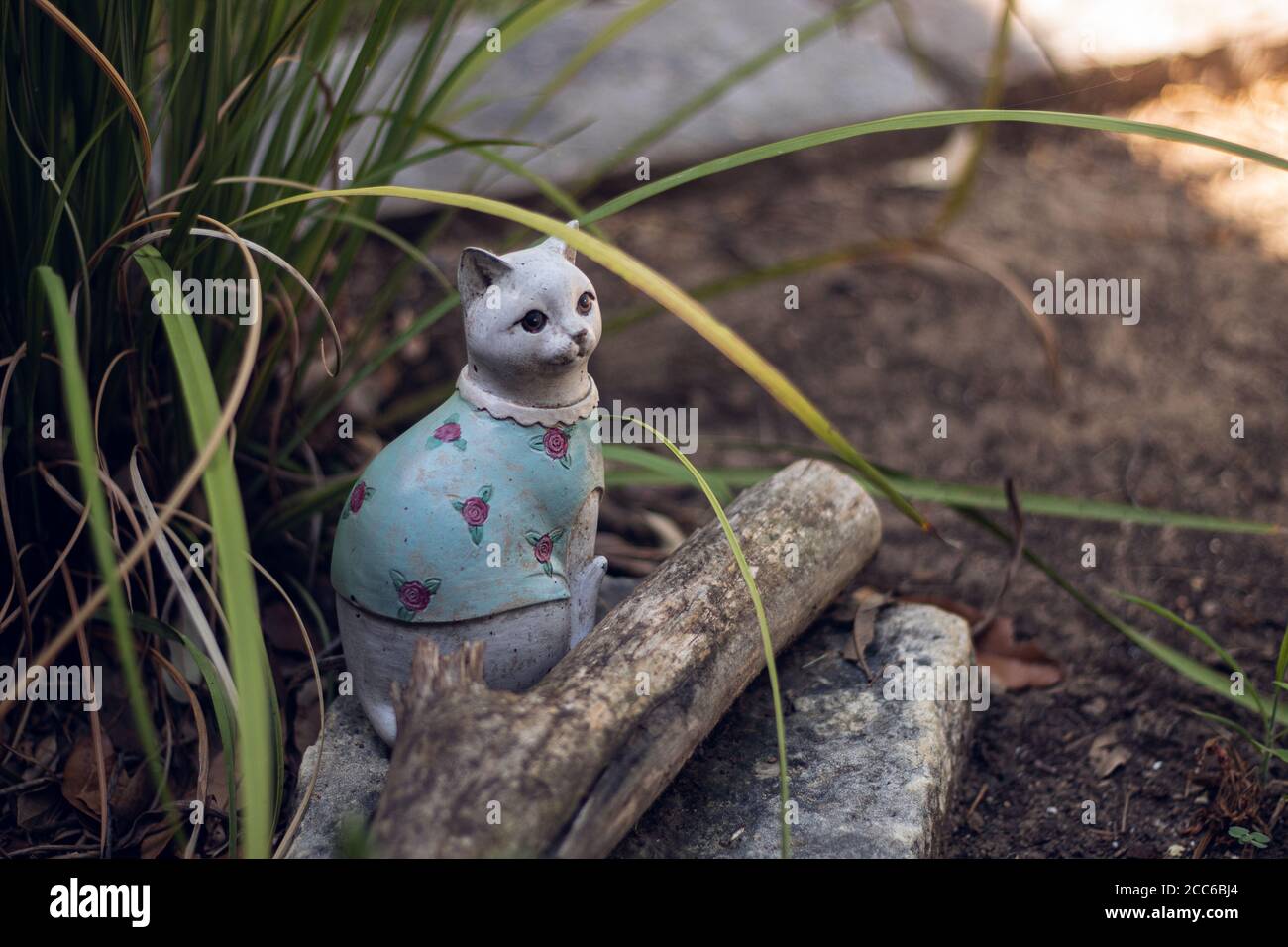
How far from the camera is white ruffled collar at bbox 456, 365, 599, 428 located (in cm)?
152

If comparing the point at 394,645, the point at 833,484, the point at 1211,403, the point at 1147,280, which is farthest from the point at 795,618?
the point at 1147,280

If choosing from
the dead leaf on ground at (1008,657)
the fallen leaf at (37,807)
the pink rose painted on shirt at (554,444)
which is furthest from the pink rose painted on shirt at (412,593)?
the dead leaf on ground at (1008,657)

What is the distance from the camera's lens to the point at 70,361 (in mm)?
1130

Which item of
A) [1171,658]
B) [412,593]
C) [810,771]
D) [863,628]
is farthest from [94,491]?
[1171,658]

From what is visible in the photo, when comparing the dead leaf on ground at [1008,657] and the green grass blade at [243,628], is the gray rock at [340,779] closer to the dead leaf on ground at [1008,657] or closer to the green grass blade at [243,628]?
Answer: the green grass blade at [243,628]

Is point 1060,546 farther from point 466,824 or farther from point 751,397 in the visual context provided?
point 466,824

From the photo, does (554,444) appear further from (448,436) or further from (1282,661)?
(1282,661)

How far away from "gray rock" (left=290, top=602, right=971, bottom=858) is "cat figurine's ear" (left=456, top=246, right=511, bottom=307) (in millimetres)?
571

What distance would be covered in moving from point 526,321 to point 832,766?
Result: 0.73 meters

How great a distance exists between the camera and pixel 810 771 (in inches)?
63.8

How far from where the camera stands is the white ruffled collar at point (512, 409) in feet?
4.99

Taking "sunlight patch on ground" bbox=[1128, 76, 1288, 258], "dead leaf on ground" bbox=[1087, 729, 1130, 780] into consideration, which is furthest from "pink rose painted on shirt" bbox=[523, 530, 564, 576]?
"sunlight patch on ground" bbox=[1128, 76, 1288, 258]

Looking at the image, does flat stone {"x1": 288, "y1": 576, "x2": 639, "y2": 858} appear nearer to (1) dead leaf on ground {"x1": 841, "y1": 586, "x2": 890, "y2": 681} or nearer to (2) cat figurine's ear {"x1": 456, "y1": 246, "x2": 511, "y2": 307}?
(2) cat figurine's ear {"x1": 456, "y1": 246, "x2": 511, "y2": 307}
